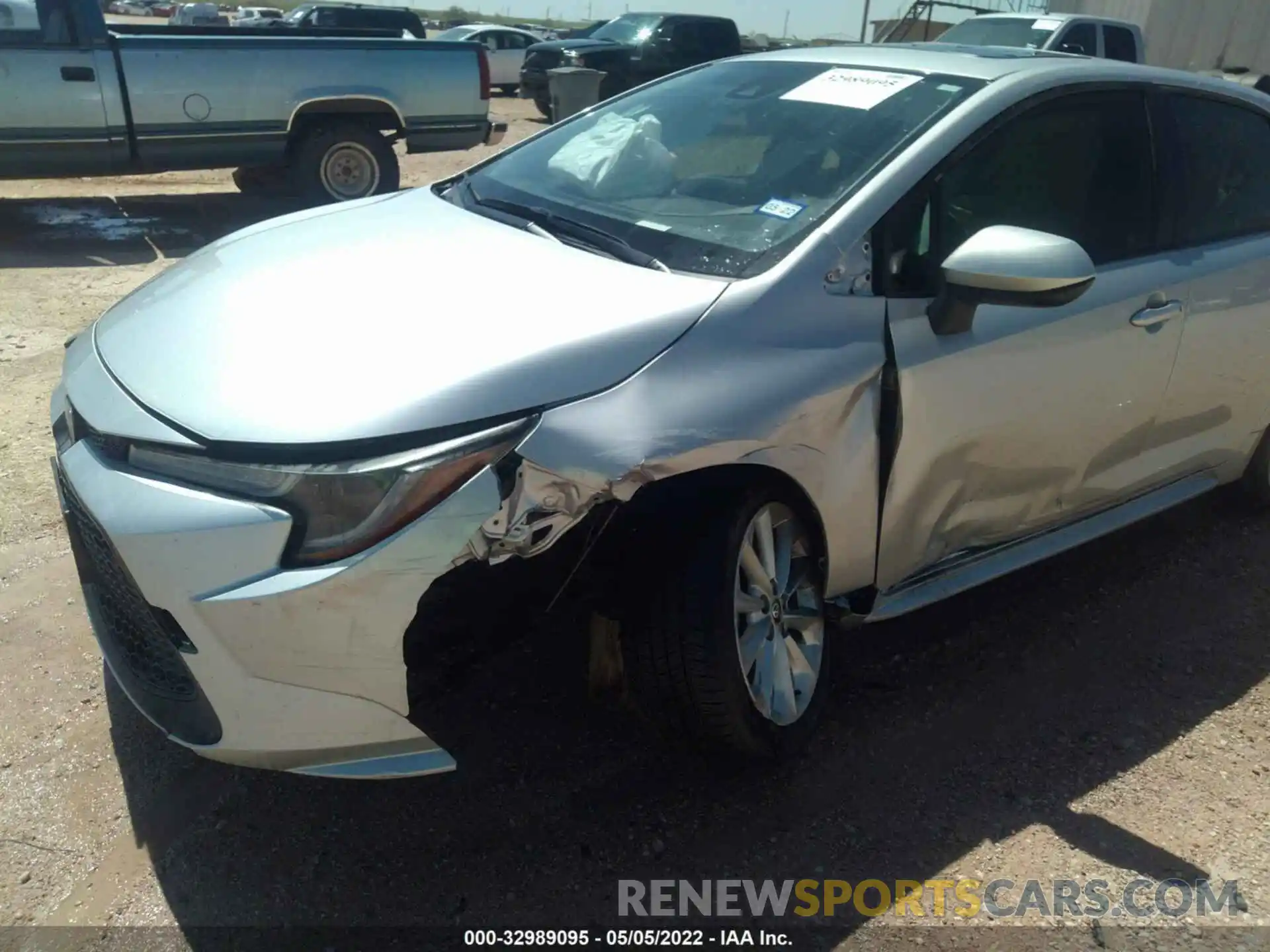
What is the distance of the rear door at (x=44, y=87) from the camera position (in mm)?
7934

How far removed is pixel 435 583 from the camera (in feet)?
6.75

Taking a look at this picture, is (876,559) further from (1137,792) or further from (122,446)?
(122,446)

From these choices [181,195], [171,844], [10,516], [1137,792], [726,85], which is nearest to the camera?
[171,844]

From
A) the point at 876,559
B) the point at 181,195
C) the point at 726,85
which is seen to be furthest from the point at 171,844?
the point at 181,195

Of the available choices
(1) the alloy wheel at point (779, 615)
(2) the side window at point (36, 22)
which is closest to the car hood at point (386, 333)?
(1) the alloy wheel at point (779, 615)

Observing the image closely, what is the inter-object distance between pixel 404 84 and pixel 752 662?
7960 mm

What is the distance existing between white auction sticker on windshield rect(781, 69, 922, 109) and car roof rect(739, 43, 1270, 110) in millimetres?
60

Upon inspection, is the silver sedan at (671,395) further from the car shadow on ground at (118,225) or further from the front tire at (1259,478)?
the car shadow on ground at (118,225)

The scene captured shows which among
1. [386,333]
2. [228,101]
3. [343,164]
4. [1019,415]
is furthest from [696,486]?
[343,164]

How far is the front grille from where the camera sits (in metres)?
2.12

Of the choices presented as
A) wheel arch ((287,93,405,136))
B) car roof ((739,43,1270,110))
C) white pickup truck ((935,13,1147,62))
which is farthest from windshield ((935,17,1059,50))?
car roof ((739,43,1270,110))

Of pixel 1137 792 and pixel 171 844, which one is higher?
pixel 171 844

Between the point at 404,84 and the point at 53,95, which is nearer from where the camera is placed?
the point at 53,95

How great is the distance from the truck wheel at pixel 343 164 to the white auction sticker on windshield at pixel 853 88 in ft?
21.9
